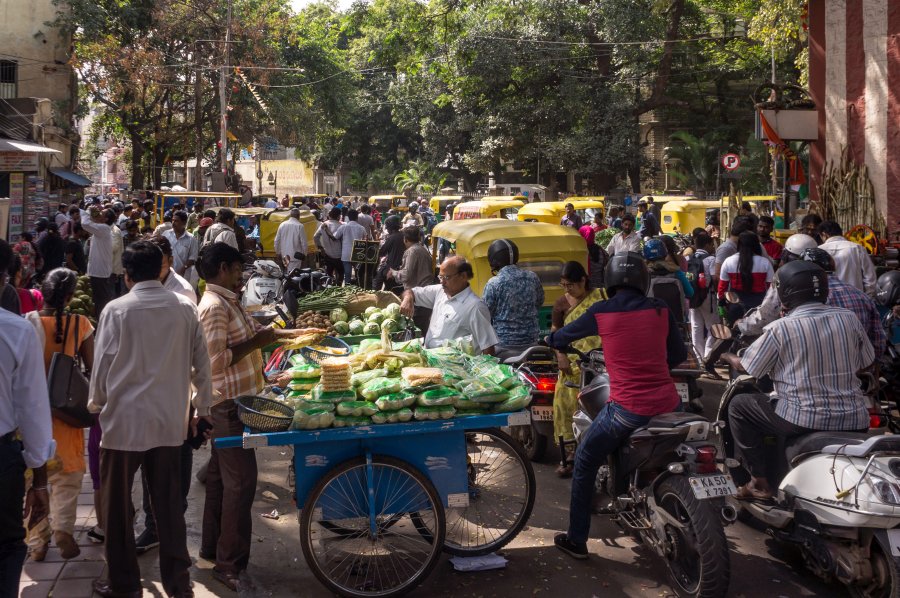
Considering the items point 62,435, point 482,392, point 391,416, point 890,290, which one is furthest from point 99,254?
point 890,290

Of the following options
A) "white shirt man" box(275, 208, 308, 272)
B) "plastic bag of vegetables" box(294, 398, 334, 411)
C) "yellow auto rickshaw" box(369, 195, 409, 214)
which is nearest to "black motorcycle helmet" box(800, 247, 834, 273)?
"plastic bag of vegetables" box(294, 398, 334, 411)

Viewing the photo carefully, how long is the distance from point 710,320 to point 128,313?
804 centimetres

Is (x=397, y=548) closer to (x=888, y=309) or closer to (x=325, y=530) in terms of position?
(x=325, y=530)

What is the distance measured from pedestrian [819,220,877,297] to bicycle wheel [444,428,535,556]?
4.72 m

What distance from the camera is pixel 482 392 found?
507 centimetres

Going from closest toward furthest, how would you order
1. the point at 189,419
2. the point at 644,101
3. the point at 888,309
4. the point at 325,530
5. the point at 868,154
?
the point at 189,419 < the point at 325,530 < the point at 888,309 < the point at 868,154 < the point at 644,101

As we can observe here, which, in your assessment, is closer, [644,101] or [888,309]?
[888,309]

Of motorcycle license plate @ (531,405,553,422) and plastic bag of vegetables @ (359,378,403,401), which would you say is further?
motorcycle license plate @ (531,405,553,422)

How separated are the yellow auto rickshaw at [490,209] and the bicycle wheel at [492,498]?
14731 millimetres

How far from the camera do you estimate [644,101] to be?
36.7 m

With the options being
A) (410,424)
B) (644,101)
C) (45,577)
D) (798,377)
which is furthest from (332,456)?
(644,101)

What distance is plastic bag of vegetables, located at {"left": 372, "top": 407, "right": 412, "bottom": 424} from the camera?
492 cm

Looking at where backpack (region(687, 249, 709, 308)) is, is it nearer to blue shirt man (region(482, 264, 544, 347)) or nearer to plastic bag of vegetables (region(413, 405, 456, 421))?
blue shirt man (region(482, 264, 544, 347))

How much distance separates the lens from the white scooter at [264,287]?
10975 millimetres
